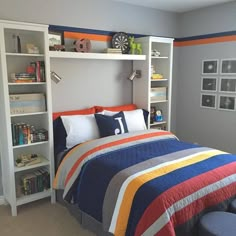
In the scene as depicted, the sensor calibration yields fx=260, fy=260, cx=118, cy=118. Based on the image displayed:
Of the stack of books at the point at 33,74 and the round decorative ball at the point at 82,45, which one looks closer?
the stack of books at the point at 33,74

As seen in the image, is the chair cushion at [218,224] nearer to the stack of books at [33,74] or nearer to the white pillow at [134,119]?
the white pillow at [134,119]

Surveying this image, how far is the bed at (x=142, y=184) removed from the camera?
6.14 feet

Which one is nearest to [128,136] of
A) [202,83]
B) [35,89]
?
[35,89]

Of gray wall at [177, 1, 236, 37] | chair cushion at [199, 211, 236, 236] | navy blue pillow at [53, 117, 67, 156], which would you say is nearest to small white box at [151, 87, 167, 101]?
gray wall at [177, 1, 236, 37]

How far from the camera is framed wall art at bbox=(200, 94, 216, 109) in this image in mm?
4046

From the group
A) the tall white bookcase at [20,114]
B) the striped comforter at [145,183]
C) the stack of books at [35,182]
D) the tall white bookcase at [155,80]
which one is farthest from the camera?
the tall white bookcase at [155,80]

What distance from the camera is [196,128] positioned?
14.3ft

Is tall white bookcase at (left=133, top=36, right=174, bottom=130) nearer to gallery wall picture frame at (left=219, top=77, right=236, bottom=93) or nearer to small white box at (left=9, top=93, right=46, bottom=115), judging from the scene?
gallery wall picture frame at (left=219, top=77, right=236, bottom=93)

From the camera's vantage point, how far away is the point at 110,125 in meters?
3.09

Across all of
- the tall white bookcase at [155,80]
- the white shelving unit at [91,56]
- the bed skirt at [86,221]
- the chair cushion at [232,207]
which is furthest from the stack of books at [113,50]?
the chair cushion at [232,207]

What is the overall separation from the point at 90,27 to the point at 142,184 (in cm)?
224

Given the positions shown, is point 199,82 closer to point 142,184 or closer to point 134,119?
point 134,119

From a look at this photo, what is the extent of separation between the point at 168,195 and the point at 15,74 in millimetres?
1925

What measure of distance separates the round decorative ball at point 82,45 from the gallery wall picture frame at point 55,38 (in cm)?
18
